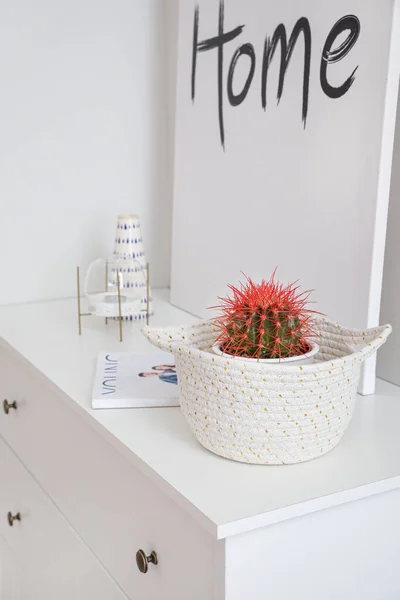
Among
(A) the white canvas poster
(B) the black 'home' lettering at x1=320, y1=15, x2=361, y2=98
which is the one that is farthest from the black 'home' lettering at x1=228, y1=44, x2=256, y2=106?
(B) the black 'home' lettering at x1=320, y1=15, x2=361, y2=98

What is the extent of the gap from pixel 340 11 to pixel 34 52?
700 mm

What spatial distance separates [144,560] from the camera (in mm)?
797

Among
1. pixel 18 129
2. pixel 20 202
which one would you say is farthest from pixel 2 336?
pixel 18 129

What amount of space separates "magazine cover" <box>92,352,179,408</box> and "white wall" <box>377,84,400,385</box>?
321 millimetres

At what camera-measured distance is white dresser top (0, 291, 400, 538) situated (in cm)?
65

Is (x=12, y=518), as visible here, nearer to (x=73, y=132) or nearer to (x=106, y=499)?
(x=106, y=499)

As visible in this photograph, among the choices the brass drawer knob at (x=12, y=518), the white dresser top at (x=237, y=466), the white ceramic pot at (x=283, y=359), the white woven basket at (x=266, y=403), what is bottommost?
the brass drawer knob at (x=12, y=518)

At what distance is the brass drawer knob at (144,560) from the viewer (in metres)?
0.79

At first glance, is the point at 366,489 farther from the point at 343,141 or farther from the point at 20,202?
the point at 20,202

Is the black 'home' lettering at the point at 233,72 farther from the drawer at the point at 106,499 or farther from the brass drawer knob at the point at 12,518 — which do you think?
the brass drawer knob at the point at 12,518

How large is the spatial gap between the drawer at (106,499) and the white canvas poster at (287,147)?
356 mm

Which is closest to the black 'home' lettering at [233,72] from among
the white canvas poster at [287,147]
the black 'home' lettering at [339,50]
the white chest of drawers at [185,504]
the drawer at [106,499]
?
the white canvas poster at [287,147]

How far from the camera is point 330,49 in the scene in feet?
3.09

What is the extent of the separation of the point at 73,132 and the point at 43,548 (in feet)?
2.75
